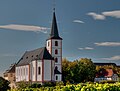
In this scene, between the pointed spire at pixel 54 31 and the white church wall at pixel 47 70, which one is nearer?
the white church wall at pixel 47 70

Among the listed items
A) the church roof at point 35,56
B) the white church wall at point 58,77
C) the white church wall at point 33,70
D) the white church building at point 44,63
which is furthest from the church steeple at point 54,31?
the white church wall at point 58,77

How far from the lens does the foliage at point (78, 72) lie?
85.4m

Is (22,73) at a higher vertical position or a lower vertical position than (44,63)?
lower

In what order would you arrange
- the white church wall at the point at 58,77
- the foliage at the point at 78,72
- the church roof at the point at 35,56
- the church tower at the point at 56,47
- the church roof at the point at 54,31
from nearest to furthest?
the church roof at the point at 35,56 → the white church wall at the point at 58,77 → the church tower at the point at 56,47 → the foliage at the point at 78,72 → the church roof at the point at 54,31

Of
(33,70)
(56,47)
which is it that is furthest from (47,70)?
(56,47)

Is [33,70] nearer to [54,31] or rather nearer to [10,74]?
[54,31]

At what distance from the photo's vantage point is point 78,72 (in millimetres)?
86000

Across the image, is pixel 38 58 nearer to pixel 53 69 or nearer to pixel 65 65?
pixel 53 69

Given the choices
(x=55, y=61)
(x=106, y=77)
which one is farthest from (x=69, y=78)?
(x=106, y=77)

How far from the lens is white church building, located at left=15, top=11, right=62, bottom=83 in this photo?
255 ft

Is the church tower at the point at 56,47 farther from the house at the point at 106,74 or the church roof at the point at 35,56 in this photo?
the house at the point at 106,74

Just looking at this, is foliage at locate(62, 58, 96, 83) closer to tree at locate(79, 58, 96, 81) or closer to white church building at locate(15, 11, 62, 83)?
tree at locate(79, 58, 96, 81)

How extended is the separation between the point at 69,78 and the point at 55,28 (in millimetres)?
11770

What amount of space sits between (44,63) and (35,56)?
5.06 meters
